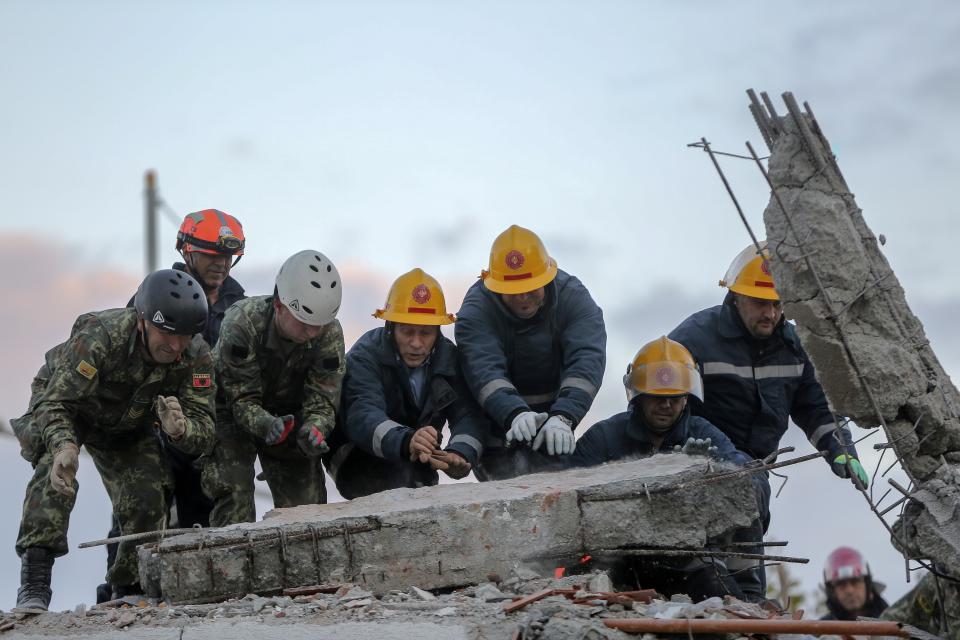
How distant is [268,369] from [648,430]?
2.40 meters

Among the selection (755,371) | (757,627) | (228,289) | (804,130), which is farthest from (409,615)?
(228,289)

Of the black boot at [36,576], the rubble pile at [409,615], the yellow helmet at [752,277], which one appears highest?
the yellow helmet at [752,277]

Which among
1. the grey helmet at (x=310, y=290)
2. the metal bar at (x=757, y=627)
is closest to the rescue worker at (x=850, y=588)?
the metal bar at (x=757, y=627)

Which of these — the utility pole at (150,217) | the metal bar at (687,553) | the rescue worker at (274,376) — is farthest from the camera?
the utility pole at (150,217)

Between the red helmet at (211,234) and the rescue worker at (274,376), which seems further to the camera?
the red helmet at (211,234)

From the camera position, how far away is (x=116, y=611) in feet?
20.7

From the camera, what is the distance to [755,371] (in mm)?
8195

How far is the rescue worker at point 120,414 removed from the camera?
695cm

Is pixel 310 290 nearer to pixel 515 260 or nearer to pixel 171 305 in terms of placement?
pixel 171 305

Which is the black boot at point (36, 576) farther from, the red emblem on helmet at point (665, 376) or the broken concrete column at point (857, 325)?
the broken concrete column at point (857, 325)

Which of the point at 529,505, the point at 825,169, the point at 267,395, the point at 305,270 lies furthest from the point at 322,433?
the point at 825,169

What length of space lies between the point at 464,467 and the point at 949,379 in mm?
2809

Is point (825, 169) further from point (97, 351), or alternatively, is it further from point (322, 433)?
point (97, 351)

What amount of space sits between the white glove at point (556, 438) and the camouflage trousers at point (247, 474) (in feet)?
5.00
